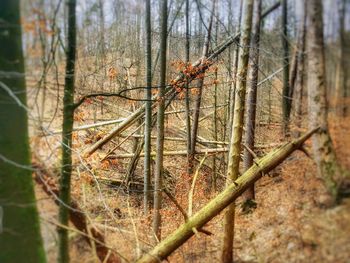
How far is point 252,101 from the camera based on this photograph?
4.00 meters

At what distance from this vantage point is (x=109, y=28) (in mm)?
4539

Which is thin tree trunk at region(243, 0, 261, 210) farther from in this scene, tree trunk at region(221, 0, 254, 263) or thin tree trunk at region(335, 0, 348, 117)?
thin tree trunk at region(335, 0, 348, 117)

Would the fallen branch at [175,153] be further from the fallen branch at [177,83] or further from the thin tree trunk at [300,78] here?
the thin tree trunk at [300,78]

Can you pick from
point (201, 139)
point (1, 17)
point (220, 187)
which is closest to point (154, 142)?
point (201, 139)

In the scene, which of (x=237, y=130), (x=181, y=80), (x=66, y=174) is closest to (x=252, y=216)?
(x=237, y=130)

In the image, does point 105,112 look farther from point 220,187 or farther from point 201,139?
point 220,187

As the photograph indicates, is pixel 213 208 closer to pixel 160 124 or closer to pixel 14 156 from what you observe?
pixel 160 124

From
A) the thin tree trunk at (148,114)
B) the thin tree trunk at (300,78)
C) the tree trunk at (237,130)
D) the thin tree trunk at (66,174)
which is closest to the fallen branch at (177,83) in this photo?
the thin tree trunk at (148,114)

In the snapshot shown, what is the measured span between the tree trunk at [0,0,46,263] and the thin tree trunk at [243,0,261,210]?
231 centimetres

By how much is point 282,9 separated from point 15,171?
3.23m

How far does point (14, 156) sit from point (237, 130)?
2.35 meters

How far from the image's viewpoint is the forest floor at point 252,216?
2506 mm

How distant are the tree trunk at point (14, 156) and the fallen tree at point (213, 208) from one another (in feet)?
4.10

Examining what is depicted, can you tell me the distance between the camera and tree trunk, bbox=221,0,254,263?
338 cm
